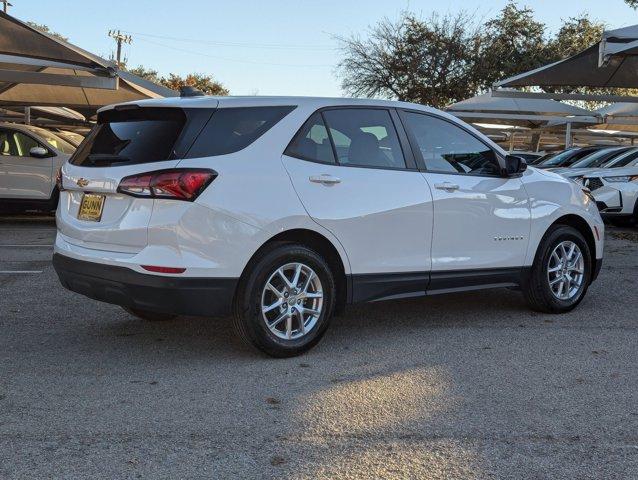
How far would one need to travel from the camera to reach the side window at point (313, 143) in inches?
196

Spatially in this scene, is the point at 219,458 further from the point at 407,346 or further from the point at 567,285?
the point at 567,285

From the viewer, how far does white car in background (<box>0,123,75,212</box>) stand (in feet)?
42.4

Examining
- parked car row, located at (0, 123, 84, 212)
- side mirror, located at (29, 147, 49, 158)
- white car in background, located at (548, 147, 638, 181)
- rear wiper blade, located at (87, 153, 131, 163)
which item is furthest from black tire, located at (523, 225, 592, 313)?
side mirror, located at (29, 147, 49, 158)

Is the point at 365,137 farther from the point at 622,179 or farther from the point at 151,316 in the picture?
the point at 622,179

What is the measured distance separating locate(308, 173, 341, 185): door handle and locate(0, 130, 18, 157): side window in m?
9.66

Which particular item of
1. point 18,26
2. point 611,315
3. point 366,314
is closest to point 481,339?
point 366,314

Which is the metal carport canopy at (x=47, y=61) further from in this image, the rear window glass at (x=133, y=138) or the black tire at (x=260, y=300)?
the black tire at (x=260, y=300)

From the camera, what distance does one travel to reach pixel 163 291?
4.50 metres

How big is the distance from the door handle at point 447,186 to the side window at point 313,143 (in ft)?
2.98

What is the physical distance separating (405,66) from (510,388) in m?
35.1

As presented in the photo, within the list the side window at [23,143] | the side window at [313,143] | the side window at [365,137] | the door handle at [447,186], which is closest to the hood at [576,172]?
the door handle at [447,186]

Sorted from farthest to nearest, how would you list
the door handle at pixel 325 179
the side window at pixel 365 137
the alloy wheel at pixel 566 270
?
the alloy wheel at pixel 566 270
the side window at pixel 365 137
the door handle at pixel 325 179

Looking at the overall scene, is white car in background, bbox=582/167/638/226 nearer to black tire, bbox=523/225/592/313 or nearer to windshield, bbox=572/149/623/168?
windshield, bbox=572/149/623/168

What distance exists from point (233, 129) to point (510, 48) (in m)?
36.9
